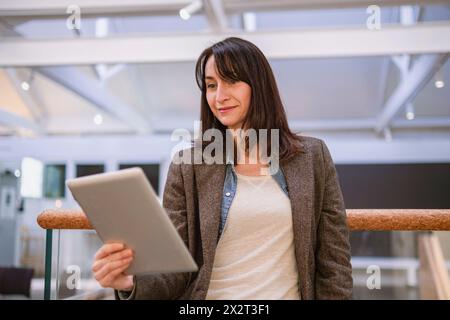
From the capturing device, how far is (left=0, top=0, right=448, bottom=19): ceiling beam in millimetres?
2879

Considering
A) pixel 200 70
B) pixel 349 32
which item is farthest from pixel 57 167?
pixel 200 70

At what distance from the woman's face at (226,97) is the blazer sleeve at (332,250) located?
204 millimetres

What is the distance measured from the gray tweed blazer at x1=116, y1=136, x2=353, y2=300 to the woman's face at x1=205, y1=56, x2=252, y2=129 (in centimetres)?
10

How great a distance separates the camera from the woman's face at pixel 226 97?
920mm

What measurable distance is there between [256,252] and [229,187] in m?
0.13

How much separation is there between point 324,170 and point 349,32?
264 centimetres

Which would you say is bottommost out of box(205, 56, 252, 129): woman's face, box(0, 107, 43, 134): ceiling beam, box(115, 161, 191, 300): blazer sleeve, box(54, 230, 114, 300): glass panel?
box(54, 230, 114, 300): glass panel

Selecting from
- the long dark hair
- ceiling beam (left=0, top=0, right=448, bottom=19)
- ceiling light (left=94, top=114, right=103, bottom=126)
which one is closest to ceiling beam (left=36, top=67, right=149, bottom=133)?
→ ceiling light (left=94, top=114, right=103, bottom=126)

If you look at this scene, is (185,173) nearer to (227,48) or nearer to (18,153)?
(227,48)

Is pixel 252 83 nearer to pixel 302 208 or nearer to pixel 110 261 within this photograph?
pixel 302 208

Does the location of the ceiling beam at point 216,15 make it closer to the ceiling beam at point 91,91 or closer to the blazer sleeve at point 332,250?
the ceiling beam at point 91,91

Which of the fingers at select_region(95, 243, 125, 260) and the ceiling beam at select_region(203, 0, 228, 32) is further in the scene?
the ceiling beam at select_region(203, 0, 228, 32)

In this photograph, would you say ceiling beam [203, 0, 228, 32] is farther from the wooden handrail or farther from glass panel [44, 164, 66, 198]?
glass panel [44, 164, 66, 198]
